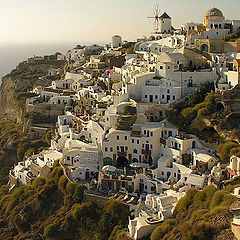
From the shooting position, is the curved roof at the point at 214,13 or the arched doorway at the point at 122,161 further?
the curved roof at the point at 214,13

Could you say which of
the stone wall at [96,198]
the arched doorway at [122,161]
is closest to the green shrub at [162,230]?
the stone wall at [96,198]

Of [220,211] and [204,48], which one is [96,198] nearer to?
[220,211]

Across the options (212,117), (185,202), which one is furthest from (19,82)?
(185,202)

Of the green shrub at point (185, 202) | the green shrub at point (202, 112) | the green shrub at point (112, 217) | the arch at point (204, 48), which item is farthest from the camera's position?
the arch at point (204, 48)

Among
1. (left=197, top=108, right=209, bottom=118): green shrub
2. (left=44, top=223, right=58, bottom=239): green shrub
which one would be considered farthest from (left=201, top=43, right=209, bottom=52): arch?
(left=44, top=223, right=58, bottom=239): green shrub

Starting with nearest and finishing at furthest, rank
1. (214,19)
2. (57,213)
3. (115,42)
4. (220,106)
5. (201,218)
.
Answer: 1. (201,218)
2. (57,213)
3. (220,106)
4. (214,19)
5. (115,42)

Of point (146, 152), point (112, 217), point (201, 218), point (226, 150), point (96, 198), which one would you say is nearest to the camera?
point (201, 218)

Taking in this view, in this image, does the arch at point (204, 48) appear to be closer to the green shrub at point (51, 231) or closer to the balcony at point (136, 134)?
the balcony at point (136, 134)

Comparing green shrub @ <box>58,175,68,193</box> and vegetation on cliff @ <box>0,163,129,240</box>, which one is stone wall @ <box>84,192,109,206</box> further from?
green shrub @ <box>58,175,68,193</box>

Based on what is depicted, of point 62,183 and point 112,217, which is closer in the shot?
point 112,217

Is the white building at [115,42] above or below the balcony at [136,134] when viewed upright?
above
